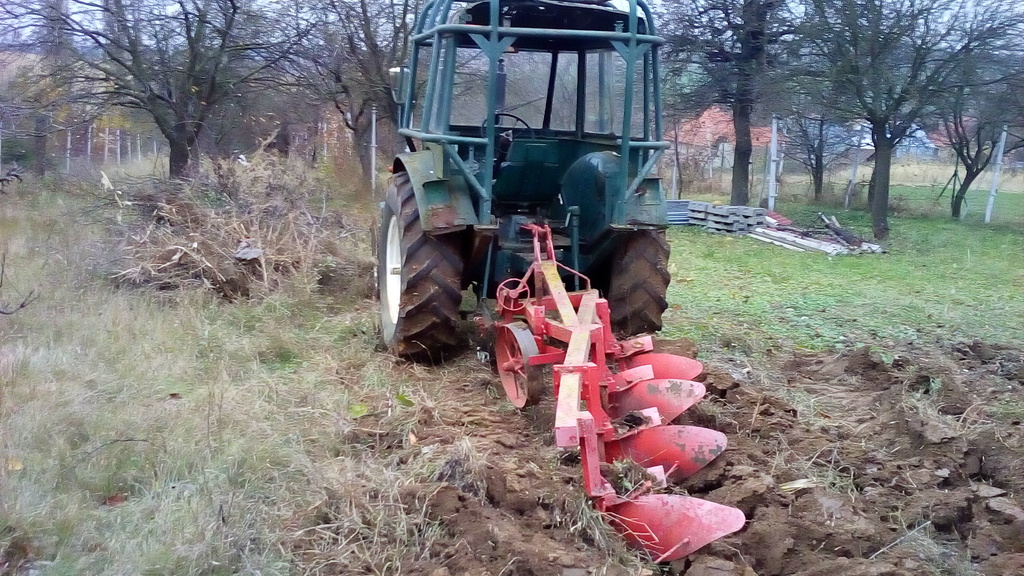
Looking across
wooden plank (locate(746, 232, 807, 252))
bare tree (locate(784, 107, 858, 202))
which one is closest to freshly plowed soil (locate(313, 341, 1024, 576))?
wooden plank (locate(746, 232, 807, 252))

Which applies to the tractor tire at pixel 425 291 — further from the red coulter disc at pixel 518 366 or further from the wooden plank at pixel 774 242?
the wooden plank at pixel 774 242

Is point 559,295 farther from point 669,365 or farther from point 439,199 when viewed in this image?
point 439,199

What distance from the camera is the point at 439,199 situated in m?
4.82

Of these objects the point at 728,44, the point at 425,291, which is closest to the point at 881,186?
the point at 728,44

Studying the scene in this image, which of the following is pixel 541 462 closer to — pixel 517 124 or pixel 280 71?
pixel 517 124

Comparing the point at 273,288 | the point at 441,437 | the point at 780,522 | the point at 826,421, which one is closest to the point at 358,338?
the point at 273,288

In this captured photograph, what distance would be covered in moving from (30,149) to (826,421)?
1406 centimetres

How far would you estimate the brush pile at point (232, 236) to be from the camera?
6.81m

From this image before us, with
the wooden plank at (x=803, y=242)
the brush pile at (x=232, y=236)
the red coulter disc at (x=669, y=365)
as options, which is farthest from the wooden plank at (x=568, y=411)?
the wooden plank at (x=803, y=242)

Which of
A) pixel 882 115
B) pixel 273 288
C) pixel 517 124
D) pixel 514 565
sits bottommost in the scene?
pixel 514 565

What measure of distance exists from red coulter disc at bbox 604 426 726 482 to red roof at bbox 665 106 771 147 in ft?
58.1

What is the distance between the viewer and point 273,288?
22.9 feet

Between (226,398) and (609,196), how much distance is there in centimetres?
244

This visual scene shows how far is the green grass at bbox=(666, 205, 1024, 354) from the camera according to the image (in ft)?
21.2
